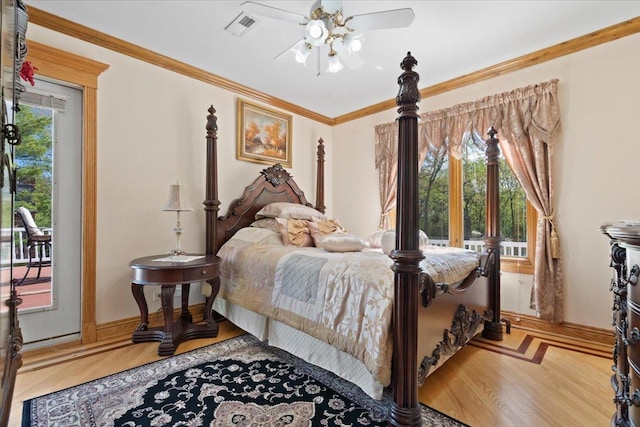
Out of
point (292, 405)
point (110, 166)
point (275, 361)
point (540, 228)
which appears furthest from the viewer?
point (540, 228)

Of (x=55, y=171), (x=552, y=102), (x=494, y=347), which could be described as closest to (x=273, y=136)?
(x=55, y=171)

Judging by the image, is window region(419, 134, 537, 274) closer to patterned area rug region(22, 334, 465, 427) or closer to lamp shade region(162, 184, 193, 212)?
patterned area rug region(22, 334, 465, 427)

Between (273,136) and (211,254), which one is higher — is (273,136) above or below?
above

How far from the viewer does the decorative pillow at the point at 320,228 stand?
3.13 metres

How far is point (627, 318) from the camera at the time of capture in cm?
101

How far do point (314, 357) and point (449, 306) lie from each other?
947 millimetres

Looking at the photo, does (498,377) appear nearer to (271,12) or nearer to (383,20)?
(383,20)

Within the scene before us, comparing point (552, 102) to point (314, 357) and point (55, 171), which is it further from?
point (55, 171)

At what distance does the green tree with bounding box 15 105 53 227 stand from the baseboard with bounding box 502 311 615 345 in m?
4.18

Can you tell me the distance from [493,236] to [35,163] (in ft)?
12.4

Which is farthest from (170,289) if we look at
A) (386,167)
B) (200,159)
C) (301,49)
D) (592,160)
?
(592,160)

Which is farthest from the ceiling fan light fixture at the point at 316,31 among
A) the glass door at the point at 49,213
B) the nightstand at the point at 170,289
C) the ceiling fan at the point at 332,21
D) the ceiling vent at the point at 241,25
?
the glass door at the point at 49,213

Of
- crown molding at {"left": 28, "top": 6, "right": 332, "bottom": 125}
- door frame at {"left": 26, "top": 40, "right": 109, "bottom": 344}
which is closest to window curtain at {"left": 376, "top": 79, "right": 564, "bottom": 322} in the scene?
crown molding at {"left": 28, "top": 6, "right": 332, "bottom": 125}

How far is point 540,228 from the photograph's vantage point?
2.79 metres
